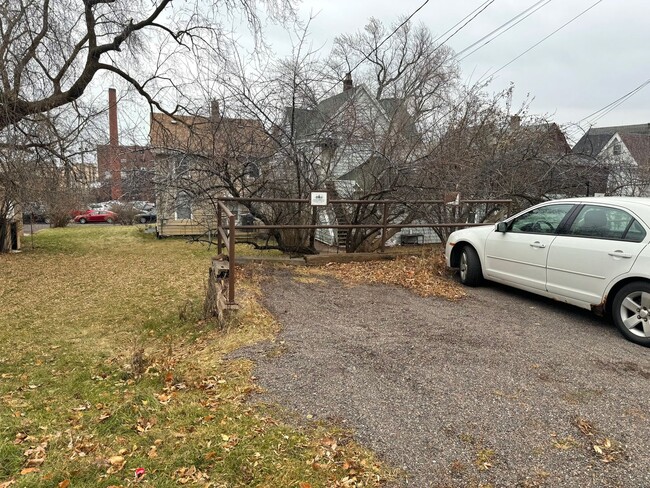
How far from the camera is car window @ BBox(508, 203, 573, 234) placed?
545 cm

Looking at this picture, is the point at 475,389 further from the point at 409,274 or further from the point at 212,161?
the point at 212,161

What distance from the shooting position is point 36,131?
11203 mm

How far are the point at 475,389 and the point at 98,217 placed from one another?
1499 inches

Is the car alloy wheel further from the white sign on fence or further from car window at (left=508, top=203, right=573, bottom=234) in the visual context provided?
the white sign on fence

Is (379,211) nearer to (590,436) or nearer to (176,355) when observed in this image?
(176,355)

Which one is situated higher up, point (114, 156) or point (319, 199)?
point (114, 156)

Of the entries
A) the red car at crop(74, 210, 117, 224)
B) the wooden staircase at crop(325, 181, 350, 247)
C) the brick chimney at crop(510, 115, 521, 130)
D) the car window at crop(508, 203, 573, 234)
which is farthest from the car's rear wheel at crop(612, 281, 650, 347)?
the red car at crop(74, 210, 117, 224)

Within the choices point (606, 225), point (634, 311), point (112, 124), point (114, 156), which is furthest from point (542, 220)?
point (112, 124)

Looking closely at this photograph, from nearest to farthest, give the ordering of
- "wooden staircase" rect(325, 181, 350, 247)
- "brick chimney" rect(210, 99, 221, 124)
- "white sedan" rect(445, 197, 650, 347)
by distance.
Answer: "white sedan" rect(445, 197, 650, 347), "brick chimney" rect(210, 99, 221, 124), "wooden staircase" rect(325, 181, 350, 247)

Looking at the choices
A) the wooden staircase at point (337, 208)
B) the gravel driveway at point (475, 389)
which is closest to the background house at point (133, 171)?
the wooden staircase at point (337, 208)

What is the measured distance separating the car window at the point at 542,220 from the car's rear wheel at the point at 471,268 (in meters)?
0.75

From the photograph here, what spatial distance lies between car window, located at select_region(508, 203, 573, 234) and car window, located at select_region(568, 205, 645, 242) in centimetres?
25

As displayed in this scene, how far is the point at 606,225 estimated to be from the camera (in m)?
4.84

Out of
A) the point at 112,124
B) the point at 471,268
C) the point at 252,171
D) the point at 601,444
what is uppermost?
the point at 112,124
